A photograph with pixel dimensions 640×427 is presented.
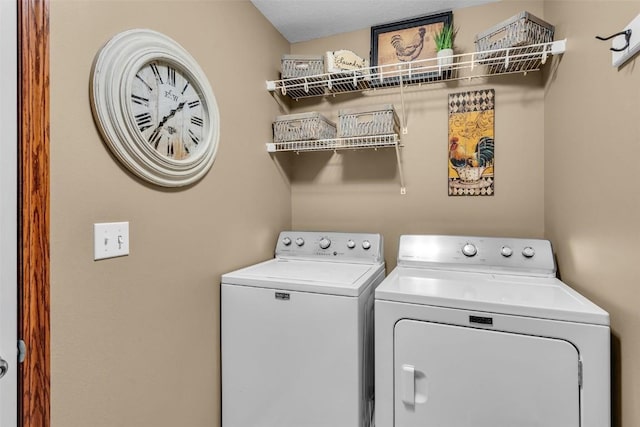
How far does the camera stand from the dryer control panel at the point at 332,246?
1937 mm

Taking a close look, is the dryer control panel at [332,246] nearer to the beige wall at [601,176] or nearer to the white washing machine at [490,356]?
the white washing machine at [490,356]

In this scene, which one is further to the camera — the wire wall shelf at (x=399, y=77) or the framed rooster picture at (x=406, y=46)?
the framed rooster picture at (x=406, y=46)

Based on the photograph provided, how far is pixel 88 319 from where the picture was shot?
102cm

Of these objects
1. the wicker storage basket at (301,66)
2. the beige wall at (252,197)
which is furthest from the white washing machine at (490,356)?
the wicker storage basket at (301,66)

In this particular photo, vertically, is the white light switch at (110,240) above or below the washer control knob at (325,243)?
above

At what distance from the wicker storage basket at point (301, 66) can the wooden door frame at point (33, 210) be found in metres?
1.33

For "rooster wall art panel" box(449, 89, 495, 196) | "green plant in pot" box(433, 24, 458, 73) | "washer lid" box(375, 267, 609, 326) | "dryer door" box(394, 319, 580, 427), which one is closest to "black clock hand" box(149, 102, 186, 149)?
"washer lid" box(375, 267, 609, 326)

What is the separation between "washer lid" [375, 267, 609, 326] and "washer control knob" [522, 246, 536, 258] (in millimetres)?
117

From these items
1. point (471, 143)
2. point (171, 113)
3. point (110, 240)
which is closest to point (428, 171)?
point (471, 143)

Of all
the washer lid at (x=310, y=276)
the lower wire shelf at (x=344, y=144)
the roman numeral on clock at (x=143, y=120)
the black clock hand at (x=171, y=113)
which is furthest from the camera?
the lower wire shelf at (x=344, y=144)

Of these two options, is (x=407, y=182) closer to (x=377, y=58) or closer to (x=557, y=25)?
(x=377, y=58)

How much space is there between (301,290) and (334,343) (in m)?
0.27

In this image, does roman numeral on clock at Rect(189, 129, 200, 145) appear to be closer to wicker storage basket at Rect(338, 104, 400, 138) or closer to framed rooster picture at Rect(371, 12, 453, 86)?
wicker storage basket at Rect(338, 104, 400, 138)

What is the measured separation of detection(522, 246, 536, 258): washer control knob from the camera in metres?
1.61
